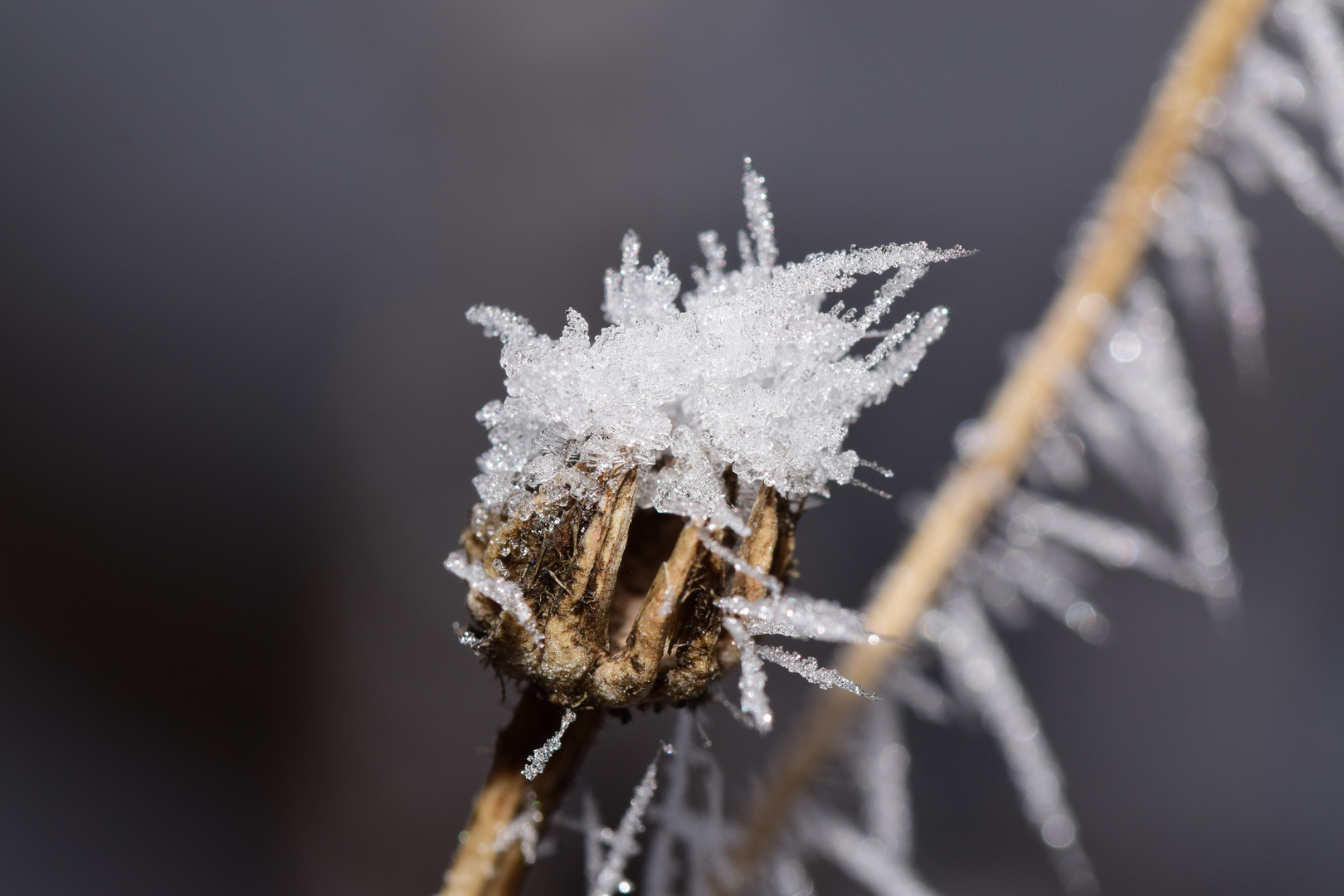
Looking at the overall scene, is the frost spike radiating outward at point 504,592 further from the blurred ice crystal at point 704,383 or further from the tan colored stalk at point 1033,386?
the tan colored stalk at point 1033,386

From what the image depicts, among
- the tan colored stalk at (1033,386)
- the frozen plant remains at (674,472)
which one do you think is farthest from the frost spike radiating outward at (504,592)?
the tan colored stalk at (1033,386)

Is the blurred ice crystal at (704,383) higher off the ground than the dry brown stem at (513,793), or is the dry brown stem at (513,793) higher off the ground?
the blurred ice crystal at (704,383)

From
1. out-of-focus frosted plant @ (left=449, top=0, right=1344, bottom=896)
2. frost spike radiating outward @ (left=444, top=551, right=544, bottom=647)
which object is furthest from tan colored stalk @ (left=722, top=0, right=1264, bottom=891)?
frost spike radiating outward @ (left=444, top=551, right=544, bottom=647)

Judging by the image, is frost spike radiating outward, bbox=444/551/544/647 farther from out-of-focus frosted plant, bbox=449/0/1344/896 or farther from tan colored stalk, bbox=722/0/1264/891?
tan colored stalk, bbox=722/0/1264/891

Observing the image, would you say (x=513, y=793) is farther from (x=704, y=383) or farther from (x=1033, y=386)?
(x=1033, y=386)

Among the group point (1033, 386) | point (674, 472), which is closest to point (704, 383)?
point (674, 472)
